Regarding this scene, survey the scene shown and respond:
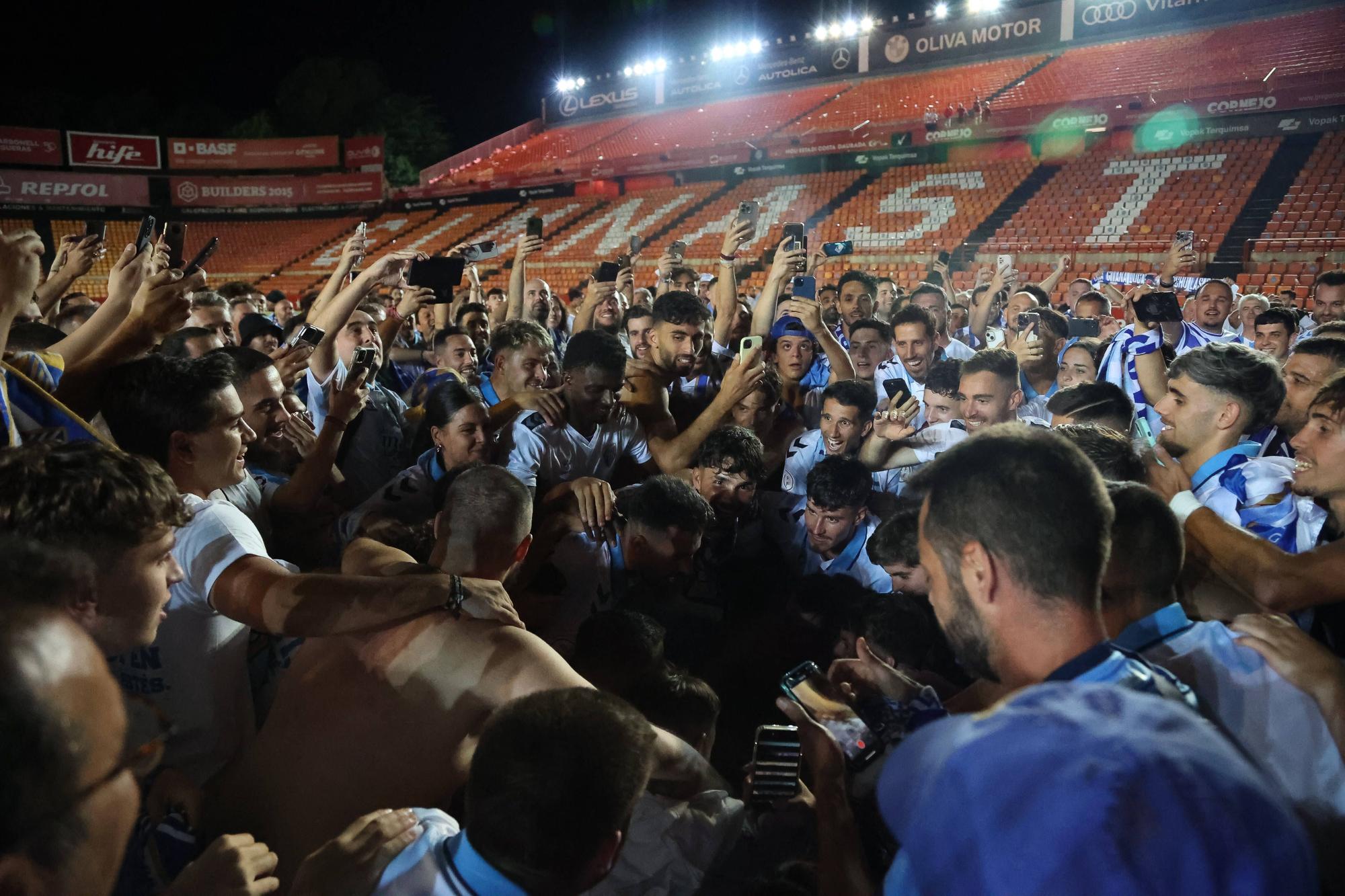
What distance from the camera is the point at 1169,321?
5.45 m

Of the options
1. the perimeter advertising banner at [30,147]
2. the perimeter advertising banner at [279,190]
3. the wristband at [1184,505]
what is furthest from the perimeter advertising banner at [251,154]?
the wristband at [1184,505]

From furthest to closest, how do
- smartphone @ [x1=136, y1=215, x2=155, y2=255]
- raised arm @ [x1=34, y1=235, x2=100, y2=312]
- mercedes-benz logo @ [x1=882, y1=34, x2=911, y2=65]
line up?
mercedes-benz logo @ [x1=882, y1=34, x2=911, y2=65] → raised arm @ [x1=34, y1=235, x2=100, y2=312] → smartphone @ [x1=136, y1=215, x2=155, y2=255]

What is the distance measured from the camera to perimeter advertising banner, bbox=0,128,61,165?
2650 cm

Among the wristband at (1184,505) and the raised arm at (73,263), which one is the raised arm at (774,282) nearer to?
the wristband at (1184,505)

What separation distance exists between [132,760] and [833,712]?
1.28m

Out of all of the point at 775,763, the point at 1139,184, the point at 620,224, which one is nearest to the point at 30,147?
the point at 620,224

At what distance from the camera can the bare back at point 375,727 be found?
1974 mm

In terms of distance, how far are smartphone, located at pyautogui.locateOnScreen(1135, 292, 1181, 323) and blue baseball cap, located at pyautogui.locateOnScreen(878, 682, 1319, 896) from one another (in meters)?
4.90

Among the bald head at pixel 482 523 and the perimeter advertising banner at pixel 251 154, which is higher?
the perimeter advertising banner at pixel 251 154

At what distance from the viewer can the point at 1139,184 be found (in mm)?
20500

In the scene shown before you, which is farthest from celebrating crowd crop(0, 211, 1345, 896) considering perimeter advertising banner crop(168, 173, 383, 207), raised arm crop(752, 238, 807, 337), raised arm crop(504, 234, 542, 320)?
perimeter advertising banner crop(168, 173, 383, 207)

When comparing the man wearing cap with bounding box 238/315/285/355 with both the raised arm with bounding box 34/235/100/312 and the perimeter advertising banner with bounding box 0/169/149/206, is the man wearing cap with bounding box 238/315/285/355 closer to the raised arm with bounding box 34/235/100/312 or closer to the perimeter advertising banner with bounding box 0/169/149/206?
the raised arm with bounding box 34/235/100/312

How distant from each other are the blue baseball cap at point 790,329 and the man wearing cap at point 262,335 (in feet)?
10.6

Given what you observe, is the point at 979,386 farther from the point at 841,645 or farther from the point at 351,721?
the point at 351,721
